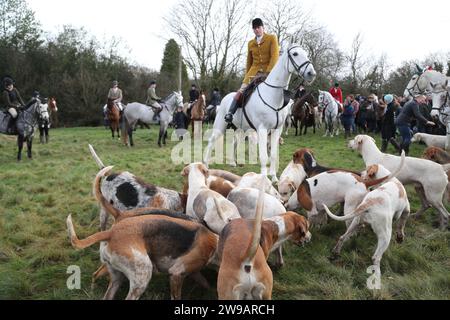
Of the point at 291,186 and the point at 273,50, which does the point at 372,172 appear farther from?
the point at 273,50

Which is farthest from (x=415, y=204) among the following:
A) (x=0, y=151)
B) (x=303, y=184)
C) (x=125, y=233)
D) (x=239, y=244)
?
(x=0, y=151)

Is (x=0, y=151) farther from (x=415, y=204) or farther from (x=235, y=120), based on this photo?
(x=415, y=204)

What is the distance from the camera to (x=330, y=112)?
54.6ft

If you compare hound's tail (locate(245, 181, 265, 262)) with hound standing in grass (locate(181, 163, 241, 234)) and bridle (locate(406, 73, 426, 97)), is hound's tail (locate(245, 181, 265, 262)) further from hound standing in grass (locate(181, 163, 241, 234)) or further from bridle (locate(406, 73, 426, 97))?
bridle (locate(406, 73, 426, 97))

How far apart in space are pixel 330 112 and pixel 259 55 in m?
10.3

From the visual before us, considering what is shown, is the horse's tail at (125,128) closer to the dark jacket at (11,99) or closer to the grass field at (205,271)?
the dark jacket at (11,99)

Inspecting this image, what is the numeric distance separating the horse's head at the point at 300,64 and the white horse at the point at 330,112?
1105 cm

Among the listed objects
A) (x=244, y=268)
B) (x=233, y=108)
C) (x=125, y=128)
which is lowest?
(x=244, y=268)

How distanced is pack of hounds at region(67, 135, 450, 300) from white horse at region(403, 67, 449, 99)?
5820mm

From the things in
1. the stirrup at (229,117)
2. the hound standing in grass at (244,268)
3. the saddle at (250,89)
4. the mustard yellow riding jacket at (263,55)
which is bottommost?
the hound standing in grass at (244,268)

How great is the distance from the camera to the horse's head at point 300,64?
19.1 feet

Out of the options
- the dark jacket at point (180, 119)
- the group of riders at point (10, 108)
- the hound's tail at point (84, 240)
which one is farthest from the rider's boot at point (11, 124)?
the hound's tail at point (84, 240)

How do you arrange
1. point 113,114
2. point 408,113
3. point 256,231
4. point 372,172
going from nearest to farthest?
point 256,231, point 372,172, point 408,113, point 113,114

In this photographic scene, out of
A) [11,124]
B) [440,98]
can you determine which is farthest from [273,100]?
[11,124]
